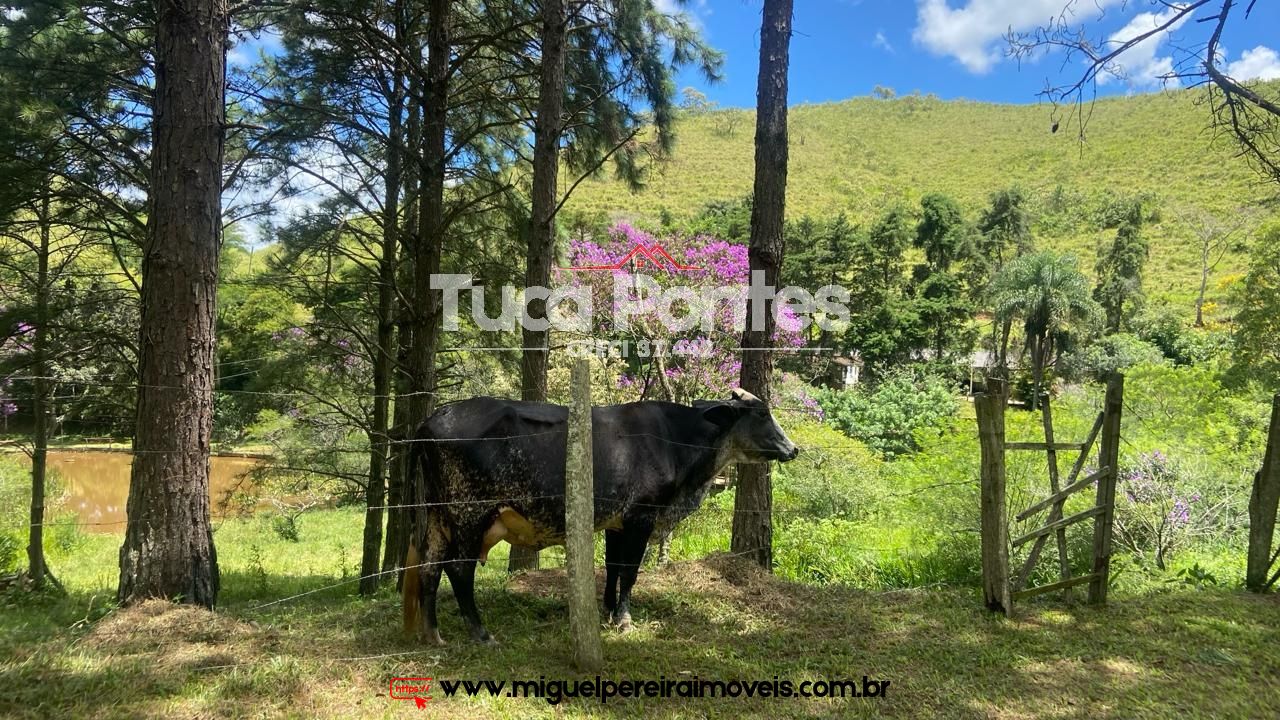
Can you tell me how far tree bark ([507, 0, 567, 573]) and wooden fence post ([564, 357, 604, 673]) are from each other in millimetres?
2876

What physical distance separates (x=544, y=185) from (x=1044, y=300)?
2963 cm

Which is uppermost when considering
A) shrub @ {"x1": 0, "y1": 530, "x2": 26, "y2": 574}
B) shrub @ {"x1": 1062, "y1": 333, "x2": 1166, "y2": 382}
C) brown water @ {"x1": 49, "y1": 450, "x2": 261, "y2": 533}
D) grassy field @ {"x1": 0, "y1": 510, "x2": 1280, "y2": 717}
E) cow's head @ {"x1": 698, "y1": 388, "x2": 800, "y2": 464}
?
shrub @ {"x1": 1062, "y1": 333, "x2": 1166, "y2": 382}

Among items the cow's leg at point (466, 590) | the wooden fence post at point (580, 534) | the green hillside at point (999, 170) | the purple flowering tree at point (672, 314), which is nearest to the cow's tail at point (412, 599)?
the cow's leg at point (466, 590)

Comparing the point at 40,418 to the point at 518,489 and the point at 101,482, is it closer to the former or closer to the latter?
the point at 518,489

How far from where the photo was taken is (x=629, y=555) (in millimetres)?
4930

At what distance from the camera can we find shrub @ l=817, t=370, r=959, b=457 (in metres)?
18.8

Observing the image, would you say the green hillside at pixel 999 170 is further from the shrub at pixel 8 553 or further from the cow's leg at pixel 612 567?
the cow's leg at pixel 612 567

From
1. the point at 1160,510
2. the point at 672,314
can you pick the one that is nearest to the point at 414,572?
the point at 1160,510

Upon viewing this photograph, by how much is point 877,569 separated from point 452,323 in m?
5.96

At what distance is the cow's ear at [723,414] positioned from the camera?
534 centimetres

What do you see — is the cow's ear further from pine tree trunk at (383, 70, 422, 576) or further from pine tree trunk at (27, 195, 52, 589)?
pine tree trunk at (27, 195, 52, 589)

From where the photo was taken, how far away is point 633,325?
15.2 metres

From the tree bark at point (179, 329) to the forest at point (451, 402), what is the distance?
2 centimetres

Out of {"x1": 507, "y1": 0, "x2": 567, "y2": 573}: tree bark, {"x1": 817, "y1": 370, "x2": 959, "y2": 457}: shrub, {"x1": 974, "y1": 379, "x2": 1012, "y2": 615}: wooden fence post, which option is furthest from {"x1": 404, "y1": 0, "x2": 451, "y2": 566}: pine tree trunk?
{"x1": 817, "y1": 370, "x2": 959, "y2": 457}: shrub
